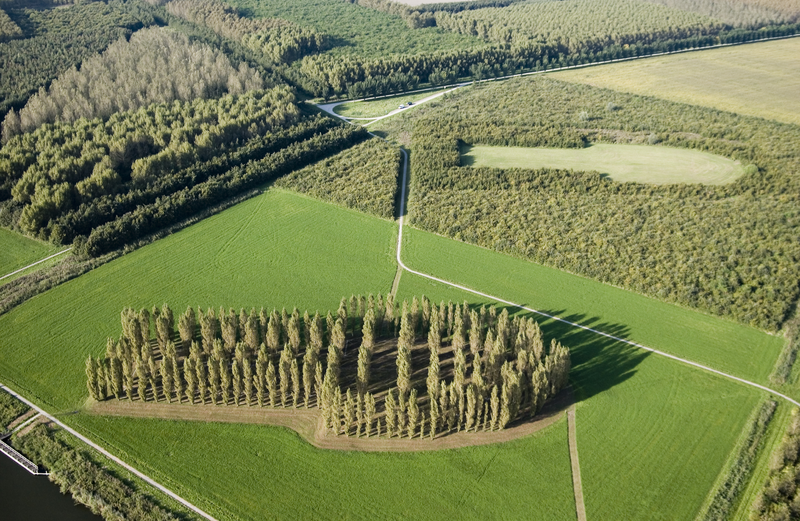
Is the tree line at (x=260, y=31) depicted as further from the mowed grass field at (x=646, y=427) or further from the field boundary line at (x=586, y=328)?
the mowed grass field at (x=646, y=427)

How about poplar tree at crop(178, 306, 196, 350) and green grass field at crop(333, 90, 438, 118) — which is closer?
poplar tree at crop(178, 306, 196, 350)

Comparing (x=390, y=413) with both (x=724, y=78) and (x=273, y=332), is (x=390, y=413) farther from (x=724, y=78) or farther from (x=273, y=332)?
(x=724, y=78)

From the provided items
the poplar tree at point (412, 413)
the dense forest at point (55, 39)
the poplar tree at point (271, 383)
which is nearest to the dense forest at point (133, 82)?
the dense forest at point (55, 39)

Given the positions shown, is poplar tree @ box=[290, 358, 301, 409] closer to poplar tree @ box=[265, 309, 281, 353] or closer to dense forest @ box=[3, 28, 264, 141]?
poplar tree @ box=[265, 309, 281, 353]

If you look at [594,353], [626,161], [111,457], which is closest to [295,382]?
[111,457]

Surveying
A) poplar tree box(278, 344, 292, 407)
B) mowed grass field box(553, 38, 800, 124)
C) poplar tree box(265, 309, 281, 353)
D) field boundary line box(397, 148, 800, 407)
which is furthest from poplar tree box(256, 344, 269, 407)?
mowed grass field box(553, 38, 800, 124)

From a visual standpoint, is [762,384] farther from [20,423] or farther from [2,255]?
[2,255]

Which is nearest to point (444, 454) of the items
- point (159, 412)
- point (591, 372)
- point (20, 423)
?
point (591, 372)
